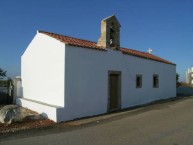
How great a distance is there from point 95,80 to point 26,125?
436 centimetres

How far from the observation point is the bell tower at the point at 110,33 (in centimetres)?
1331

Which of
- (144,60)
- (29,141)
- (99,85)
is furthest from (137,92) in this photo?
(29,141)

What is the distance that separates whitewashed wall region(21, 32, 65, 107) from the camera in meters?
11.2

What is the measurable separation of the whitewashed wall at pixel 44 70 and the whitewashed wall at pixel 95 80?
1.49ft

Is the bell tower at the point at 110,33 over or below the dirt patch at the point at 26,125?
over

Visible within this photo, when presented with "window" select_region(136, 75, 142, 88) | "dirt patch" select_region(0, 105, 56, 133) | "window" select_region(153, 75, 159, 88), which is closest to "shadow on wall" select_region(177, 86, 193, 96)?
"window" select_region(153, 75, 159, 88)

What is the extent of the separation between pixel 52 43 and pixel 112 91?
4503 millimetres

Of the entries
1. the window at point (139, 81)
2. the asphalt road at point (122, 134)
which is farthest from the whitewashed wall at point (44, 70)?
the window at point (139, 81)

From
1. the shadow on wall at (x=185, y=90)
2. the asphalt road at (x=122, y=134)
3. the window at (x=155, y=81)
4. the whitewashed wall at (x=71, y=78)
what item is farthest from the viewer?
the shadow on wall at (x=185, y=90)

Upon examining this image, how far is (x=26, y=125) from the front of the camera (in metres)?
9.55

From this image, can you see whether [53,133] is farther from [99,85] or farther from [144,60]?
[144,60]

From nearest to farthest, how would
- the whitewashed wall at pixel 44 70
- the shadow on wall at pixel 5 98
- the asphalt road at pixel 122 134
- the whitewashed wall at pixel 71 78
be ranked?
the asphalt road at pixel 122 134, the whitewashed wall at pixel 71 78, the whitewashed wall at pixel 44 70, the shadow on wall at pixel 5 98

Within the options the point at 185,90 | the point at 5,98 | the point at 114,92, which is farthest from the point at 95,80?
the point at 185,90

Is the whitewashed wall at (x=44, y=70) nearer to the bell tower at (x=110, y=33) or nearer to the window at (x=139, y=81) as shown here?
the bell tower at (x=110, y=33)
